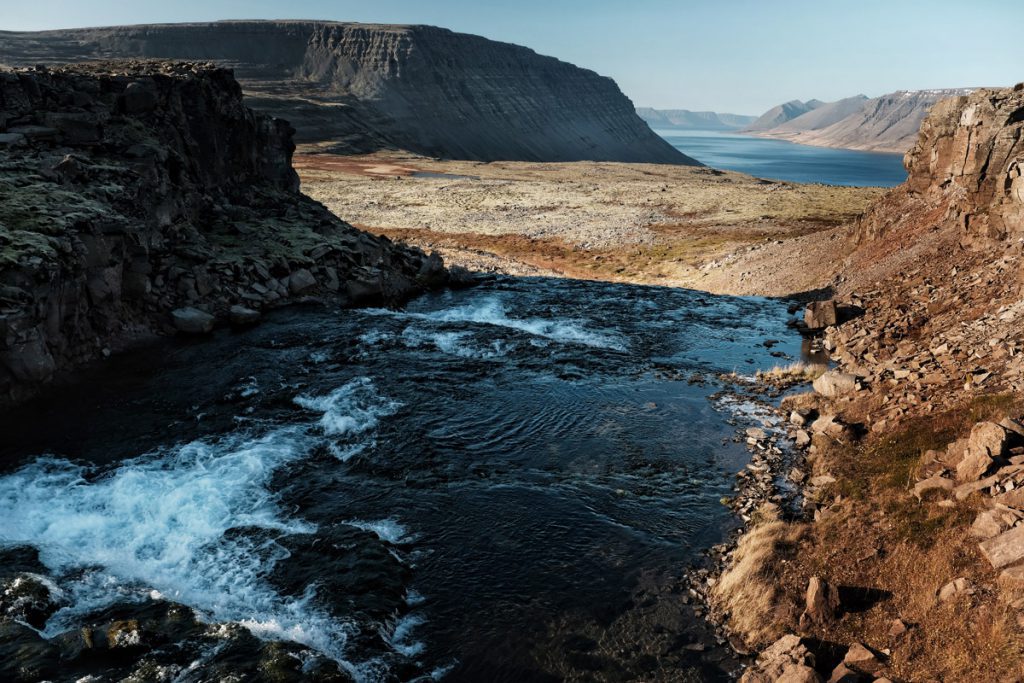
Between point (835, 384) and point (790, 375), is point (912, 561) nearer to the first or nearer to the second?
point (835, 384)

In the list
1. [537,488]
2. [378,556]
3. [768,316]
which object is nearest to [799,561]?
[537,488]

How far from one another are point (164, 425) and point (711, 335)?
30.4m

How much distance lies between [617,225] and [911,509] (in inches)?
2750

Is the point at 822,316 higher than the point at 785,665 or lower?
higher

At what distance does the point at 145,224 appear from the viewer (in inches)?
1452

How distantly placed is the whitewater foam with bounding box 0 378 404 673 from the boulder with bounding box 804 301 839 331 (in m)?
31.0

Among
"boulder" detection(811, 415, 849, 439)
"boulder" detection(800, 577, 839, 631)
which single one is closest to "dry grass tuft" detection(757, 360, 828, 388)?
"boulder" detection(811, 415, 849, 439)

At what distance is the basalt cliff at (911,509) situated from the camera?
14150 millimetres

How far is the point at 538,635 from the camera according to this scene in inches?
623

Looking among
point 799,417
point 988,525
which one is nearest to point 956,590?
point 988,525

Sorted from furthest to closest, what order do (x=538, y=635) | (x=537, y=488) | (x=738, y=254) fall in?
(x=738, y=254)
(x=537, y=488)
(x=538, y=635)

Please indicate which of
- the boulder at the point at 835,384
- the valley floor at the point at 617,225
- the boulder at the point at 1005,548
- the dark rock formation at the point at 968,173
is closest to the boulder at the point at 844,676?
the boulder at the point at 1005,548

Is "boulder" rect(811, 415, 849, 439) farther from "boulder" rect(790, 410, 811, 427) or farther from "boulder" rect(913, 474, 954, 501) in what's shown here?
"boulder" rect(913, 474, 954, 501)

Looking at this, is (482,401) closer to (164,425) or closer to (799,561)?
(164,425)
